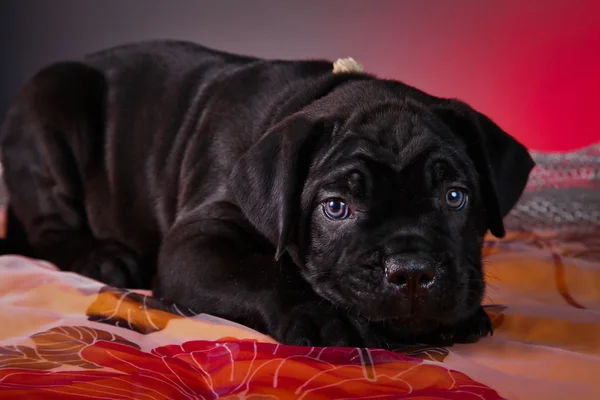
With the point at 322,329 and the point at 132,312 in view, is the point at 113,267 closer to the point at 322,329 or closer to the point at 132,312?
the point at 132,312

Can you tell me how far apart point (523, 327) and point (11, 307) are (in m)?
1.54

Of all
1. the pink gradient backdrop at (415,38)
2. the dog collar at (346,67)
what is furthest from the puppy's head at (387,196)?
the pink gradient backdrop at (415,38)

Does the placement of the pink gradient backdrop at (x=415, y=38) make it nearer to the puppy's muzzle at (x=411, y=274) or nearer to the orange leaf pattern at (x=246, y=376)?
the puppy's muzzle at (x=411, y=274)

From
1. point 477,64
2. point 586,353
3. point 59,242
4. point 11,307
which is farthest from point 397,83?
point 477,64

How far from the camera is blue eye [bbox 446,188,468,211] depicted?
6.90 feet

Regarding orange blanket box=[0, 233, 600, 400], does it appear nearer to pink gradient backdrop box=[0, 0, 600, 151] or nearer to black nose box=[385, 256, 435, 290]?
black nose box=[385, 256, 435, 290]

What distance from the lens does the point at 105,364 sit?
1679 millimetres

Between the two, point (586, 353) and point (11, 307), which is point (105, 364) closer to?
point (11, 307)

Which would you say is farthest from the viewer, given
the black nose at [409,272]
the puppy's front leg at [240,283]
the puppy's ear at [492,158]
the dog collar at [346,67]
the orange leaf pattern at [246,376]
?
the dog collar at [346,67]

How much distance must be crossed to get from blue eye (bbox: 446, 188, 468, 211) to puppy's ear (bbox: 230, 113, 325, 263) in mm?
439

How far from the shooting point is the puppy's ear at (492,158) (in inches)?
87.7

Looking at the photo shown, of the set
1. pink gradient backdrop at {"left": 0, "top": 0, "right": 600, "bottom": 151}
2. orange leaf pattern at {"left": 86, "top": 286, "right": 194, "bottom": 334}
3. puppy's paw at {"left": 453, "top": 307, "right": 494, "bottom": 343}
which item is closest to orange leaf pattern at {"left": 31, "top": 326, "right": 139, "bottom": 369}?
orange leaf pattern at {"left": 86, "top": 286, "right": 194, "bottom": 334}

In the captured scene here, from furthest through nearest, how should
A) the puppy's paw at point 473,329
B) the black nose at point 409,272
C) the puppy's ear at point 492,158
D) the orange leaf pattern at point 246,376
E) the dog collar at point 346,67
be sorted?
the dog collar at point 346,67, the puppy's ear at point 492,158, the puppy's paw at point 473,329, the black nose at point 409,272, the orange leaf pattern at point 246,376

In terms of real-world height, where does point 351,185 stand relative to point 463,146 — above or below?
below
